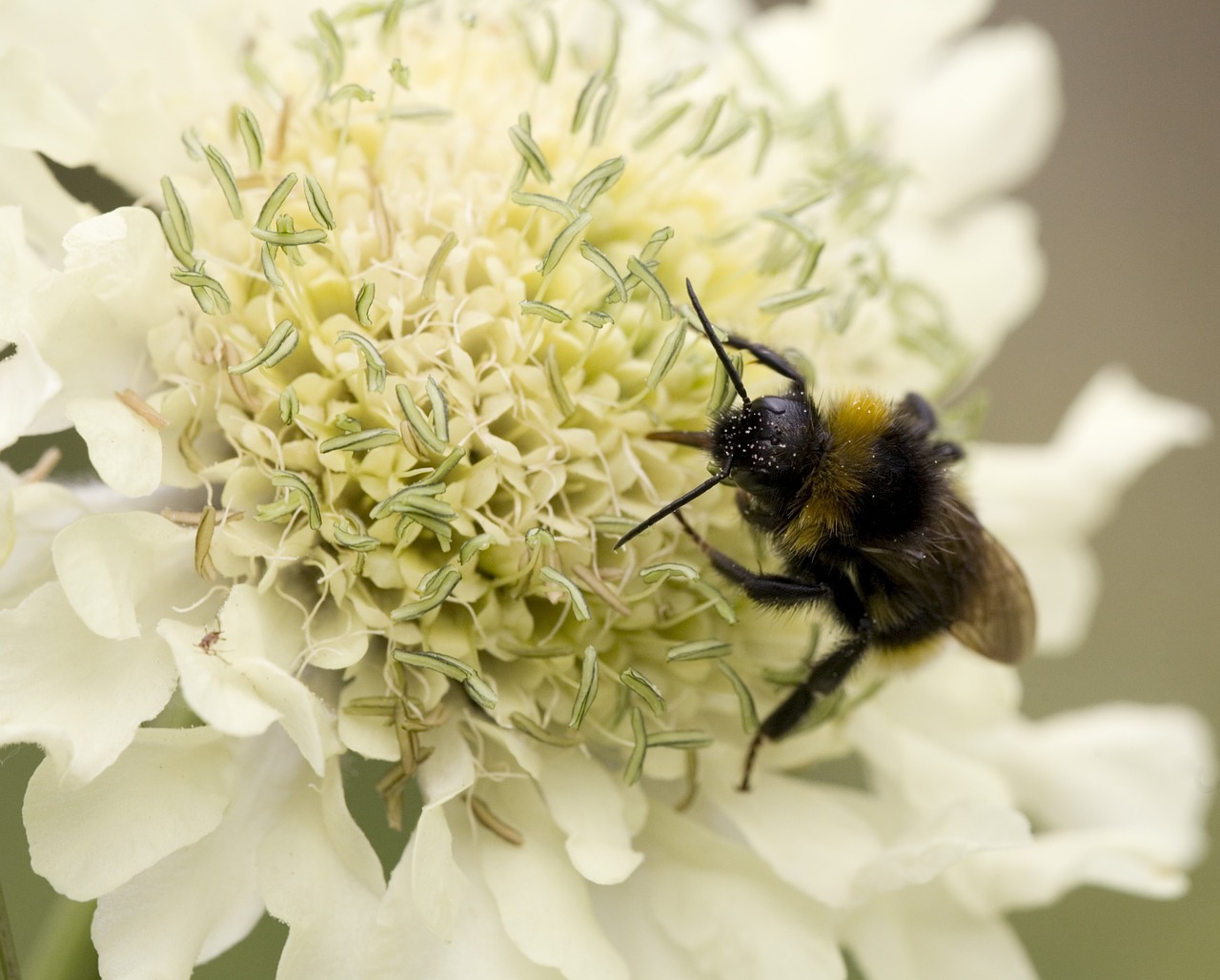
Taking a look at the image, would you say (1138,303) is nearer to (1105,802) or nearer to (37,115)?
(1105,802)

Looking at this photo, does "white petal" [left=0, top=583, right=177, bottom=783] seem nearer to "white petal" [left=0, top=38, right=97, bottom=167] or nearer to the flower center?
the flower center

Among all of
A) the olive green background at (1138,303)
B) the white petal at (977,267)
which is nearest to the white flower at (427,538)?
the white petal at (977,267)

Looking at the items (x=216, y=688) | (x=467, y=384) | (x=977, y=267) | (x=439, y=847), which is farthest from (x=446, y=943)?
(x=977, y=267)

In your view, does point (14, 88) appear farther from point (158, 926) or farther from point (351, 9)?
point (158, 926)

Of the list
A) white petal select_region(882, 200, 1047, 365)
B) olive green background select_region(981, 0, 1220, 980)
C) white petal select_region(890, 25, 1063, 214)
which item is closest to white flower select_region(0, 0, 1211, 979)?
white petal select_region(882, 200, 1047, 365)

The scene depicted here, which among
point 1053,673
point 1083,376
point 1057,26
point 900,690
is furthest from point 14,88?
point 1057,26

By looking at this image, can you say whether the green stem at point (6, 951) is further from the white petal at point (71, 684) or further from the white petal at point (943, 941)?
the white petal at point (943, 941)
